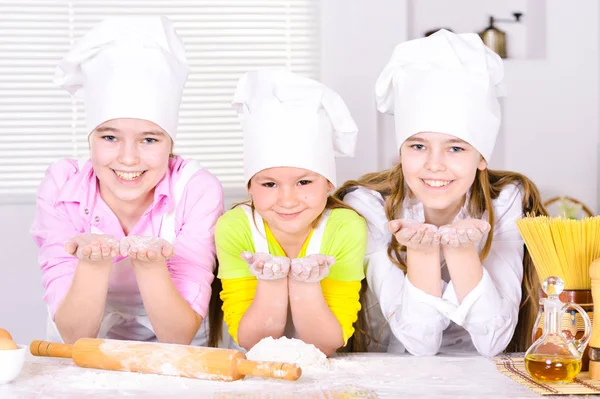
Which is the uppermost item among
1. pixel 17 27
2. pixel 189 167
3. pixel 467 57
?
pixel 17 27

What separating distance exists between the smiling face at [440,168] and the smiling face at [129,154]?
20.5 inches

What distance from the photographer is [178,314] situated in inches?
61.2

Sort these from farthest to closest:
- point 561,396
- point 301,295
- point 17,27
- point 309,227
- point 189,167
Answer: point 17,27, point 189,167, point 309,227, point 301,295, point 561,396

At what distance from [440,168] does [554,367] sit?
1.66 feet

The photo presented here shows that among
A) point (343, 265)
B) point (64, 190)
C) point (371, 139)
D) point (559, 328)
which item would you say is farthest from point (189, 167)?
point (371, 139)

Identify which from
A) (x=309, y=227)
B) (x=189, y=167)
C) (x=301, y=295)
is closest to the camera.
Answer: (x=301, y=295)

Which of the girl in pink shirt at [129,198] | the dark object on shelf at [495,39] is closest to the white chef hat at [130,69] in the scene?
the girl in pink shirt at [129,198]

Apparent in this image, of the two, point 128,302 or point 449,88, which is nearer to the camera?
point 449,88

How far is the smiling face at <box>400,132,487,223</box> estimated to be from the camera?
61.3 inches

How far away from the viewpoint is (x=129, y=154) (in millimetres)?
1577

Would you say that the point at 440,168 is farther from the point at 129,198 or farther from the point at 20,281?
the point at 20,281

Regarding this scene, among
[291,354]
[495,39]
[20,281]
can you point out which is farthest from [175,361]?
[495,39]

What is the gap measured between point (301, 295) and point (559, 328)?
1.64 feet

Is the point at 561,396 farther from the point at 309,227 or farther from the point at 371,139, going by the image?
the point at 371,139
